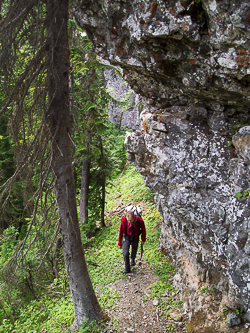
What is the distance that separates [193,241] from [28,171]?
13.2 ft

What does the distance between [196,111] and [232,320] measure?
429 centimetres

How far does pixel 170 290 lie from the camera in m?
6.44

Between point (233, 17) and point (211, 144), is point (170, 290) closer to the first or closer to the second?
point (211, 144)

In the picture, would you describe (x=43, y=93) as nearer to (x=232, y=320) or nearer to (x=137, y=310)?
(x=137, y=310)

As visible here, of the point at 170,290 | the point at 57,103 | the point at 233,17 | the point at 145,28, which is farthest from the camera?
the point at 170,290

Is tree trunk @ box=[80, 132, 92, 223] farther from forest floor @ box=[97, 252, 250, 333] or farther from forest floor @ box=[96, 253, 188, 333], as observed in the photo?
forest floor @ box=[97, 252, 250, 333]

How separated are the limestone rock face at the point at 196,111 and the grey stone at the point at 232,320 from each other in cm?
23

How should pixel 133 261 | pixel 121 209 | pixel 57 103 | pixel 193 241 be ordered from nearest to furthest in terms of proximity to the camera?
pixel 57 103, pixel 193 241, pixel 133 261, pixel 121 209

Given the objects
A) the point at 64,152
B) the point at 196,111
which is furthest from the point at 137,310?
the point at 196,111

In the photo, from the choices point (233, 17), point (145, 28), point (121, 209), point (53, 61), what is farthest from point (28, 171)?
point (121, 209)

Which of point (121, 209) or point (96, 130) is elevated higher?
point (96, 130)

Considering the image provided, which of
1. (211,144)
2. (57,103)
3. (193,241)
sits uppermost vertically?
(57,103)

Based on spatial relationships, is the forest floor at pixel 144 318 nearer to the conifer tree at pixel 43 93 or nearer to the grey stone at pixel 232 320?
the grey stone at pixel 232 320

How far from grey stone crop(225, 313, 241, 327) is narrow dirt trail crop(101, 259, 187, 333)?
1.05 meters
